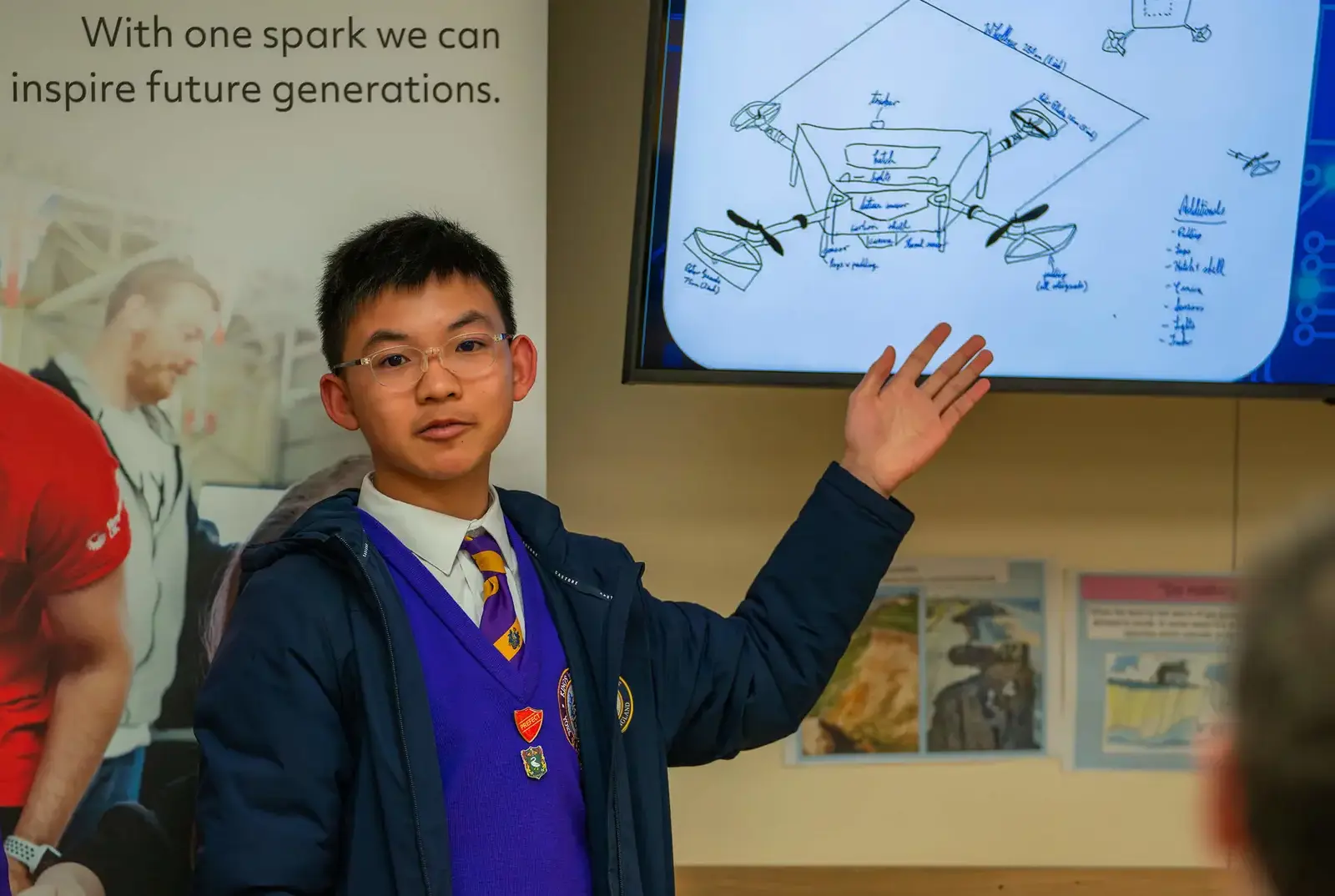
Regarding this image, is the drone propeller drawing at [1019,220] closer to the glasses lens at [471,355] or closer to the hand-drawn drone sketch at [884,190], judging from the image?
the hand-drawn drone sketch at [884,190]

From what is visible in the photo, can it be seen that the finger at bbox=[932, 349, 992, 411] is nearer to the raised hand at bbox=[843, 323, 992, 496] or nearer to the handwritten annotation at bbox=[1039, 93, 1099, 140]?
the raised hand at bbox=[843, 323, 992, 496]

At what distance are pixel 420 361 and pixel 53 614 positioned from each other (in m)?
0.65

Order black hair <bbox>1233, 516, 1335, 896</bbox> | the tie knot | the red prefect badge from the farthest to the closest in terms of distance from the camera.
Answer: the tie knot → the red prefect badge → black hair <bbox>1233, 516, 1335, 896</bbox>

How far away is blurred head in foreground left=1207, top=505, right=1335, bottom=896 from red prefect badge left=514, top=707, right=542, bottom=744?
0.96 m

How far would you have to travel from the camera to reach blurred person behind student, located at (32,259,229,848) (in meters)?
1.78

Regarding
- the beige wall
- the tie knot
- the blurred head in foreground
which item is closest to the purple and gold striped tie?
the tie knot

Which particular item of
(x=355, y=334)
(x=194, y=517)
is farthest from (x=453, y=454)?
(x=194, y=517)

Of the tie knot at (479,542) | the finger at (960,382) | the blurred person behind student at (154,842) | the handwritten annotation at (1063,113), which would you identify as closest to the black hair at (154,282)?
the blurred person behind student at (154,842)

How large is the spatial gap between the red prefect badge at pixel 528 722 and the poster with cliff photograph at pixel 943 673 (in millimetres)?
879

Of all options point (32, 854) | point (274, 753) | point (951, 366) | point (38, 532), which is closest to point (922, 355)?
point (951, 366)

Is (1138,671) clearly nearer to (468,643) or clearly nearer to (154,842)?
(468,643)

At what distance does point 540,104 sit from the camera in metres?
1.84

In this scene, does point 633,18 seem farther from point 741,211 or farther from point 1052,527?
point 1052,527

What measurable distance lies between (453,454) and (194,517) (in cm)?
48
